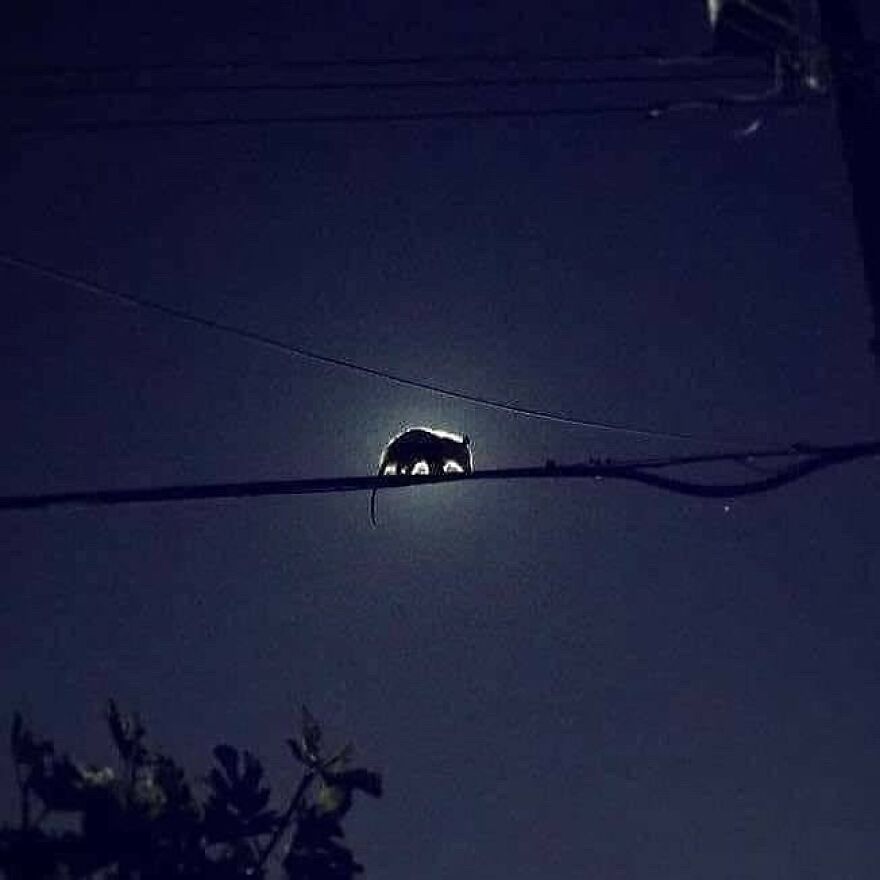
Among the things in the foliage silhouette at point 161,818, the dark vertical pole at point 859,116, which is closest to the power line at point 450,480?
the dark vertical pole at point 859,116

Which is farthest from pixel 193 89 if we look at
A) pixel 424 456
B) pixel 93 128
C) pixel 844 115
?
pixel 844 115

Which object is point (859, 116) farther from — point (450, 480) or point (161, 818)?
point (161, 818)

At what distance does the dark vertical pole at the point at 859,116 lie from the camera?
258 inches

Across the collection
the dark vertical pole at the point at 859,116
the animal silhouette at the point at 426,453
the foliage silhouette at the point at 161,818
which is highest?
the dark vertical pole at the point at 859,116

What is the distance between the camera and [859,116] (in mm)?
6957

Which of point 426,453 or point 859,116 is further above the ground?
point 859,116

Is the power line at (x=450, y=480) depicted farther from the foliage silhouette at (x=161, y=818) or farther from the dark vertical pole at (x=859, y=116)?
the foliage silhouette at (x=161, y=818)

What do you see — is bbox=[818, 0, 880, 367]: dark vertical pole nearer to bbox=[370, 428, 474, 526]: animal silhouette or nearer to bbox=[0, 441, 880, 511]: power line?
bbox=[0, 441, 880, 511]: power line

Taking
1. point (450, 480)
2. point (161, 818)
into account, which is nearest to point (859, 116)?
point (450, 480)

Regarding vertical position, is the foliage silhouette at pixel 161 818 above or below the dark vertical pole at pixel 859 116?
below

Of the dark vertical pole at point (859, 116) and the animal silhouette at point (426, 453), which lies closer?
the dark vertical pole at point (859, 116)

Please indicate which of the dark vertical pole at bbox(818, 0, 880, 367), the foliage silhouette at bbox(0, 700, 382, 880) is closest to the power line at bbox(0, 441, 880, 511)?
the dark vertical pole at bbox(818, 0, 880, 367)

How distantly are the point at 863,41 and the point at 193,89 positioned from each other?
16.7 ft

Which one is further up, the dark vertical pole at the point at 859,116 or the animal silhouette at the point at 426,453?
the dark vertical pole at the point at 859,116
